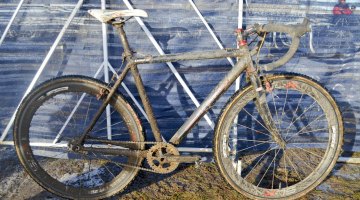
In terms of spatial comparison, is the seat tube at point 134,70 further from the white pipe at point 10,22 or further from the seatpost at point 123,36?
the white pipe at point 10,22

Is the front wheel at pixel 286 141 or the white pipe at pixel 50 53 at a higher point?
the white pipe at pixel 50 53

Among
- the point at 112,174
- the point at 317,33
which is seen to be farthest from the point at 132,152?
the point at 317,33

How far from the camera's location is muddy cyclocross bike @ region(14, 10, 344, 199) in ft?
12.1

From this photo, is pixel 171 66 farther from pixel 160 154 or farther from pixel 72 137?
pixel 72 137

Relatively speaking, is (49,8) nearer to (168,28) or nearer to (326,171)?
(168,28)

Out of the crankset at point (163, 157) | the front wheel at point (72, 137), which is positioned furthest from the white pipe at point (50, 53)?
the crankset at point (163, 157)

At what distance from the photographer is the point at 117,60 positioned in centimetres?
457

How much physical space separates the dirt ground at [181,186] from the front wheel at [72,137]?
24 centimetres

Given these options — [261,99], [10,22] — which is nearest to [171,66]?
[261,99]

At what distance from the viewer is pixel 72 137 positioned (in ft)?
15.2

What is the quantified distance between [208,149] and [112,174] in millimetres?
1119

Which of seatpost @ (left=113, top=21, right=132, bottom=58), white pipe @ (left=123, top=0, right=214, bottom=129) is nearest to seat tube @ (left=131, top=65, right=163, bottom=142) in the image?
seatpost @ (left=113, top=21, right=132, bottom=58)

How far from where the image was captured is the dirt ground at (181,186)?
4.13 metres

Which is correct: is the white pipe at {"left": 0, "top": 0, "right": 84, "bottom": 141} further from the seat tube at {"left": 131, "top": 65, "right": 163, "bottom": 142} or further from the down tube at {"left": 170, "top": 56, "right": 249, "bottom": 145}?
the down tube at {"left": 170, "top": 56, "right": 249, "bottom": 145}
